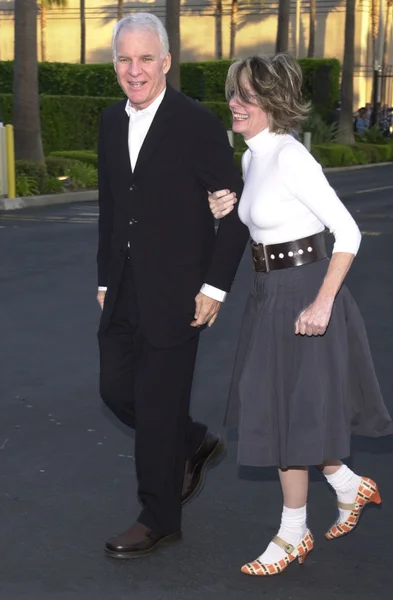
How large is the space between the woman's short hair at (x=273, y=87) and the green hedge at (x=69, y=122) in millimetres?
30080

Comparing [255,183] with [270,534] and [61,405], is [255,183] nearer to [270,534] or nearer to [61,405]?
[270,534]

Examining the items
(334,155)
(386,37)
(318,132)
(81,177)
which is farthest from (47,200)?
(386,37)

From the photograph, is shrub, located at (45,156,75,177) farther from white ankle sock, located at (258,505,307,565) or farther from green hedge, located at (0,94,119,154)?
white ankle sock, located at (258,505,307,565)

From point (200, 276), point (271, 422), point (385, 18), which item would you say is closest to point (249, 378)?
point (271, 422)

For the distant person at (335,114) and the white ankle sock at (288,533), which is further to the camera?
the distant person at (335,114)

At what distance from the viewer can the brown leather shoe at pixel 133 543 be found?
452 centimetres

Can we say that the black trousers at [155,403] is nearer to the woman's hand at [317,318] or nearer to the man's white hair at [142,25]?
the woman's hand at [317,318]

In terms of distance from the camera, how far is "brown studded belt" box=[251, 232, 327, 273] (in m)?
4.29

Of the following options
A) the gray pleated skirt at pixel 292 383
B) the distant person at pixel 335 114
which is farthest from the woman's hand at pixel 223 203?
the distant person at pixel 335 114

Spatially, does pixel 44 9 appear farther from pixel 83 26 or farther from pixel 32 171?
pixel 32 171

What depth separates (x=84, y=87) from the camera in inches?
2029

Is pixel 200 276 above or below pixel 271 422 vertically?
above

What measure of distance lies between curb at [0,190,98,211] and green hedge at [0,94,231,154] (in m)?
10.8

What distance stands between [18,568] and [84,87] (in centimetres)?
4840
